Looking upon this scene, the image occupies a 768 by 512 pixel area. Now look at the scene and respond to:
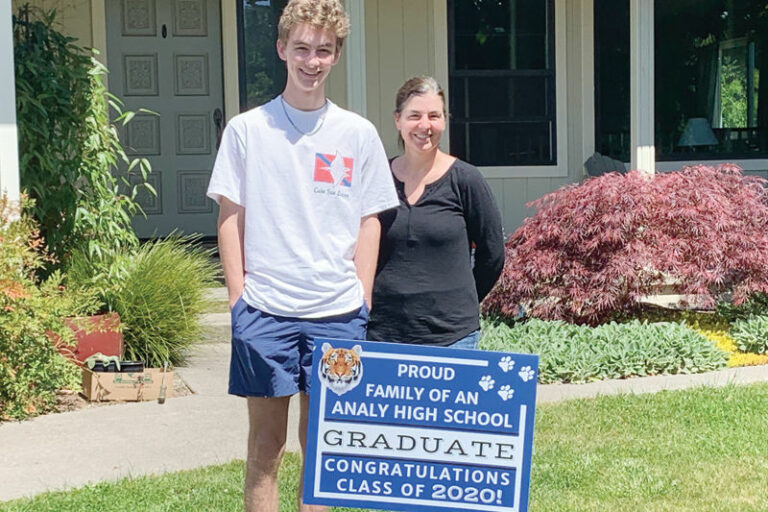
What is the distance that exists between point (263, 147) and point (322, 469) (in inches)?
38.7

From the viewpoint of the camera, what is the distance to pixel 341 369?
3.35 metres

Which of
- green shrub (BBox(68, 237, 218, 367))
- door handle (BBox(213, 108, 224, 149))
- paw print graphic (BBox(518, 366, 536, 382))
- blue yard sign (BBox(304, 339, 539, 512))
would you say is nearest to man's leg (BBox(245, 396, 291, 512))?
blue yard sign (BBox(304, 339, 539, 512))

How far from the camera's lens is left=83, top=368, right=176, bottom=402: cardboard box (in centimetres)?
642

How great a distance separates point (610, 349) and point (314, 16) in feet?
13.9

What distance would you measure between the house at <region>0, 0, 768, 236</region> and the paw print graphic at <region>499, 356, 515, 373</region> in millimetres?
7209

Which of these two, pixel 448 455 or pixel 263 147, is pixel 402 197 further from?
pixel 448 455

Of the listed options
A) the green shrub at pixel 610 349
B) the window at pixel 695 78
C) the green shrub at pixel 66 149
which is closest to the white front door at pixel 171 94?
the green shrub at pixel 66 149

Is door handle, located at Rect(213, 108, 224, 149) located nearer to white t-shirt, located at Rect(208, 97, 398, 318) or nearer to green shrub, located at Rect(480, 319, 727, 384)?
green shrub, located at Rect(480, 319, 727, 384)

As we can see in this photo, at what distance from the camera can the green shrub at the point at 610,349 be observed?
6.82 metres

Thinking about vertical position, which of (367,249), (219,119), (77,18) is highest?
(77,18)

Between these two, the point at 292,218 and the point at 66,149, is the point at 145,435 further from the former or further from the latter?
the point at 292,218

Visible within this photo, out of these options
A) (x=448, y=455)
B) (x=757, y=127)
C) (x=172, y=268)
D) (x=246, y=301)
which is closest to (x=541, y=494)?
(x=448, y=455)

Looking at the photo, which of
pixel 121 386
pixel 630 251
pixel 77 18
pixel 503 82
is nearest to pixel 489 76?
pixel 503 82

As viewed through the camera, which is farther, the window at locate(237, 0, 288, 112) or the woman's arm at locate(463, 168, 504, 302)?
the window at locate(237, 0, 288, 112)
